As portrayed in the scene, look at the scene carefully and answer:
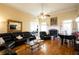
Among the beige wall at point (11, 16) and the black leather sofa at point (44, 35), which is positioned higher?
the beige wall at point (11, 16)

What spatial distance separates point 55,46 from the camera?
2881mm

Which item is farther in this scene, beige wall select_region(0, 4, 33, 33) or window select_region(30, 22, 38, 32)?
window select_region(30, 22, 38, 32)

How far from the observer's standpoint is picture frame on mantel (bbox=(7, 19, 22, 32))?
2.81 m

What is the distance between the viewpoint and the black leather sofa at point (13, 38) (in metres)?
2.73

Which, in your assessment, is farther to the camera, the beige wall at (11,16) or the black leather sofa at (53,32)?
the black leather sofa at (53,32)

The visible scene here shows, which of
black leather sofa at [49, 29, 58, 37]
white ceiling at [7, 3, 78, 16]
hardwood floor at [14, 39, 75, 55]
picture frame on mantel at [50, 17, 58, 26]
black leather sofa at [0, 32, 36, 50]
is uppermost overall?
white ceiling at [7, 3, 78, 16]

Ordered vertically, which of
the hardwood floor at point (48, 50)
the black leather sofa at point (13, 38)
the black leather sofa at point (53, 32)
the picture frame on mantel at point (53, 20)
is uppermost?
the picture frame on mantel at point (53, 20)

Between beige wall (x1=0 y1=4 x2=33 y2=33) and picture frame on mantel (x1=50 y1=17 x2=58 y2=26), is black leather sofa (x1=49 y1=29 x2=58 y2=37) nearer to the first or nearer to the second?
picture frame on mantel (x1=50 y1=17 x2=58 y2=26)

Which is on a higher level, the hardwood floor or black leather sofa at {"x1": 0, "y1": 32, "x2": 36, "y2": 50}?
black leather sofa at {"x1": 0, "y1": 32, "x2": 36, "y2": 50}

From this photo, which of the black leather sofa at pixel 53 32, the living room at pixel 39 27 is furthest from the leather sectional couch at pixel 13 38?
the black leather sofa at pixel 53 32

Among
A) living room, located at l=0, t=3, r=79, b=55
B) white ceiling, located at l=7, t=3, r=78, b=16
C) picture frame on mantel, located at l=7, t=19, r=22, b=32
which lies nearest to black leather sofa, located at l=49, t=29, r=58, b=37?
living room, located at l=0, t=3, r=79, b=55

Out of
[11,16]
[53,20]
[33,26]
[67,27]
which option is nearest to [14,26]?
[11,16]

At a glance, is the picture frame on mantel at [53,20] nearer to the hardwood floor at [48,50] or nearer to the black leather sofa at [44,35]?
the black leather sofa at [44,35]
